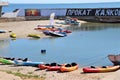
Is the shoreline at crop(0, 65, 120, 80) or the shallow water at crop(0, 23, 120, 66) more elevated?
the shoreline at crop(0, 65, 120, 80)

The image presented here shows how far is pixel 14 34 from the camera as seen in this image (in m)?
68.0

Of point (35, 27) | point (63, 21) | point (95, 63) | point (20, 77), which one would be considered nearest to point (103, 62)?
point (95, 63)

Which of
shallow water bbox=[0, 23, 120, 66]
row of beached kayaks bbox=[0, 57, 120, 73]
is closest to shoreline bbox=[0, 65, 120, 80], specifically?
row of beached kayaks bbox=[0, 57, 120, 73]

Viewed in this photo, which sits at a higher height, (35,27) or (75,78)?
(75,78)

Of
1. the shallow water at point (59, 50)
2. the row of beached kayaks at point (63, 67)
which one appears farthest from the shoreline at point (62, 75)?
the shallow water at point (59, 50)

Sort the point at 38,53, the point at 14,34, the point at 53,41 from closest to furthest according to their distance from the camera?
the point at 38,53
the point at 53,41
the point at 14,34

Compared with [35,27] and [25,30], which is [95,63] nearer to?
[25,30]

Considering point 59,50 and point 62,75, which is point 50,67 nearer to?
point 62,75

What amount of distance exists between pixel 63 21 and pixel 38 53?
49422 mm

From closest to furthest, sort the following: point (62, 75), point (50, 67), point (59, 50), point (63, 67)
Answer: point (62, 75) < point (63, 67) < point (50, 67) < point (59, 50)

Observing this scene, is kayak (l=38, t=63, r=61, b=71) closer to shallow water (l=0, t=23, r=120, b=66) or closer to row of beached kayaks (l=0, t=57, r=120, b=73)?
row of beached kayaks (l=0, t=57, r=120, b=73)

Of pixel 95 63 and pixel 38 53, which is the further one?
pixel 38 53

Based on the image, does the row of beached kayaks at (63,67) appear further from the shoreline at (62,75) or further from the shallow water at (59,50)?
the shallow water at (59,50)

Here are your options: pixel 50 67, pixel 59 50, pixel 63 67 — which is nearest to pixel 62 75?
pixel 63 67
